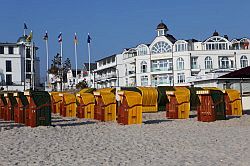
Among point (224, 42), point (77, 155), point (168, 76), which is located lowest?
point (77, 155)

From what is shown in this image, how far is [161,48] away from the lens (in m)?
69.1

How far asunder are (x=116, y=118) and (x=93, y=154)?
10637 mm

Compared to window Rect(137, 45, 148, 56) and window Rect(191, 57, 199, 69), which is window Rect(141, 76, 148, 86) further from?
window Rect(191, 57, 199, 69)

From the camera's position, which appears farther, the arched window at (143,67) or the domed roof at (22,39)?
the domed roof at (22,39)

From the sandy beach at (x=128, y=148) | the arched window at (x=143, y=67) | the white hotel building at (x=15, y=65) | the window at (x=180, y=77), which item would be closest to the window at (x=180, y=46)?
the window at (x=180, y=77)

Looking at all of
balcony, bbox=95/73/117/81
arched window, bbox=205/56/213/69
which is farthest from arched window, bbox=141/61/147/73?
balcony, bbox=95/73/117/81

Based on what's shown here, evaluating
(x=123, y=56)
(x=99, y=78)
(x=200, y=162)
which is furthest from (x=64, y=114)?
(x=99, y=78)

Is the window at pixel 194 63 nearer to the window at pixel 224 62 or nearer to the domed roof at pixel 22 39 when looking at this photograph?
the window at pixel 224 62

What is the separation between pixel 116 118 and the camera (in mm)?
19859

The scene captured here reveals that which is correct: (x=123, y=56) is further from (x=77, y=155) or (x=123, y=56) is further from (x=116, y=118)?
(x=77, y=155)

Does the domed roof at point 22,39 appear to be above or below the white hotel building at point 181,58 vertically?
above

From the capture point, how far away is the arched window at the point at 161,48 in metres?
68.3

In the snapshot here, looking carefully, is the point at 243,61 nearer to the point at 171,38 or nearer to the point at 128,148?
the point at 171,38

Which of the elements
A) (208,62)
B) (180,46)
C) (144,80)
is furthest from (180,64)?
(144,80)
